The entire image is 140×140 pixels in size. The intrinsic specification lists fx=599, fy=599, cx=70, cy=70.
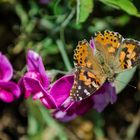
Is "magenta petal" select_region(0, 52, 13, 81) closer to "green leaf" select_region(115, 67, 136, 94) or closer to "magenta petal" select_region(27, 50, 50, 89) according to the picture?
"magenta petal" select_region(27, 50, 50, 89)

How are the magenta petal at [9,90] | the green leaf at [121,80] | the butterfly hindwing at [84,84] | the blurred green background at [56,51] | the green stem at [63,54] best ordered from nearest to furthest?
the butterfly hindwing at [84,84]
the magenta petal at [9,90]
the green leaf at [121,80]
the green stem at [63,54]
the blurred green background at [56,51]

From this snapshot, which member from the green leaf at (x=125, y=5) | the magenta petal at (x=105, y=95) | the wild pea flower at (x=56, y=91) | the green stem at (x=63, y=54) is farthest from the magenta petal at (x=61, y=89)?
the green stem at (x=63, y=54)

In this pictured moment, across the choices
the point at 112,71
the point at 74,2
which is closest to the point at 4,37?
the point at 74,2

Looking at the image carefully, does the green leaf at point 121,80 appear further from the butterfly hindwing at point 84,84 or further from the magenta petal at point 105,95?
the butterfly hindwing at point 84,84

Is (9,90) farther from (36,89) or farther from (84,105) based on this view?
(84,105)

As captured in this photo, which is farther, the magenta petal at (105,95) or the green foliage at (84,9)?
the magenta petal at (105,95)

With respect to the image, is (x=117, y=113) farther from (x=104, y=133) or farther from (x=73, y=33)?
(x=73, y=33)

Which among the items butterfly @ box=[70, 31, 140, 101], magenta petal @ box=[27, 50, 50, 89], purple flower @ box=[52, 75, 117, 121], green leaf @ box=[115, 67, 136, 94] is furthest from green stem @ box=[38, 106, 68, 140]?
butterfly @ box=[70, 31, 140, 101]
